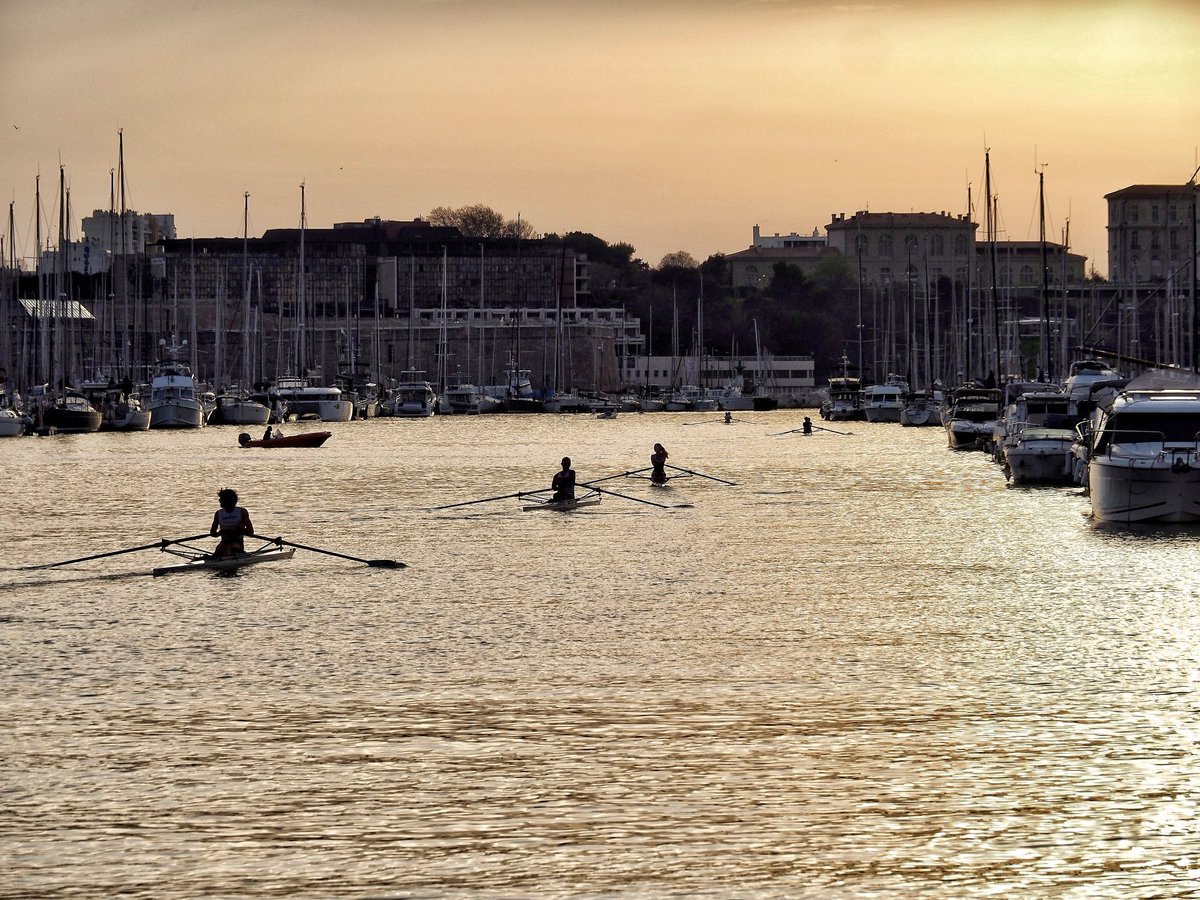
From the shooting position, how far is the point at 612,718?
19297mm

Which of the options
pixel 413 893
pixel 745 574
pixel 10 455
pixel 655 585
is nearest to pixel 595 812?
pixel 413 893

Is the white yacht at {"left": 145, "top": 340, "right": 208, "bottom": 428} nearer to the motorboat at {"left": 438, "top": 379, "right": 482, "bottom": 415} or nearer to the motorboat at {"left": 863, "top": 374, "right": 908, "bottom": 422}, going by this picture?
the motorboat at {"left": 438, "top": 379, "right": 482, "bottom": 415}

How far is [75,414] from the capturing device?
10662 centimetres

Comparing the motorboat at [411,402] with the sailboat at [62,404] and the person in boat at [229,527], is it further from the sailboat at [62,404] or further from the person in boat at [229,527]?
the person in boat at [229,527]

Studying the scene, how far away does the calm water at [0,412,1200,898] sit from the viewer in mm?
13938

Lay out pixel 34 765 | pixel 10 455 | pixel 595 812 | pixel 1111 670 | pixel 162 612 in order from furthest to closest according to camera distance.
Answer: pixel 10 455, pixel 162 612, pixel 1111 670, pixel 34 765, pixel 595 812

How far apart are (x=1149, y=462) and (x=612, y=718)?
85.3 ft

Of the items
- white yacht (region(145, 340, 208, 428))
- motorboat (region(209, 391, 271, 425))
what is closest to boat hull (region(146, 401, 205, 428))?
white yacht (region(145, 340, 208, 428))

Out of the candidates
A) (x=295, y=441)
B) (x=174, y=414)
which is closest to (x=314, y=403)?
(x=174, y=414)

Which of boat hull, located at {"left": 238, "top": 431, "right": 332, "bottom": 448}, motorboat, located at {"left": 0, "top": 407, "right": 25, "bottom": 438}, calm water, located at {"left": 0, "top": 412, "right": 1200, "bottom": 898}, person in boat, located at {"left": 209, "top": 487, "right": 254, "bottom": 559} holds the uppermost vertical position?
motorboat, located at {"left": 0, "top": 407, "right": 25, "bottom": 438}

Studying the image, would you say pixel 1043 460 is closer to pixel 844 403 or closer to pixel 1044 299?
pixel 1044 299

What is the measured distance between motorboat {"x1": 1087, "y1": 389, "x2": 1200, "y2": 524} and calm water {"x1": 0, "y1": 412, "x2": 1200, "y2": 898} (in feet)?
10.0

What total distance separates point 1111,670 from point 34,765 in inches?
486

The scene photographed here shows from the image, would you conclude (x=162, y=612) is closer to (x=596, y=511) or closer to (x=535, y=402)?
(x=596, y=511)
